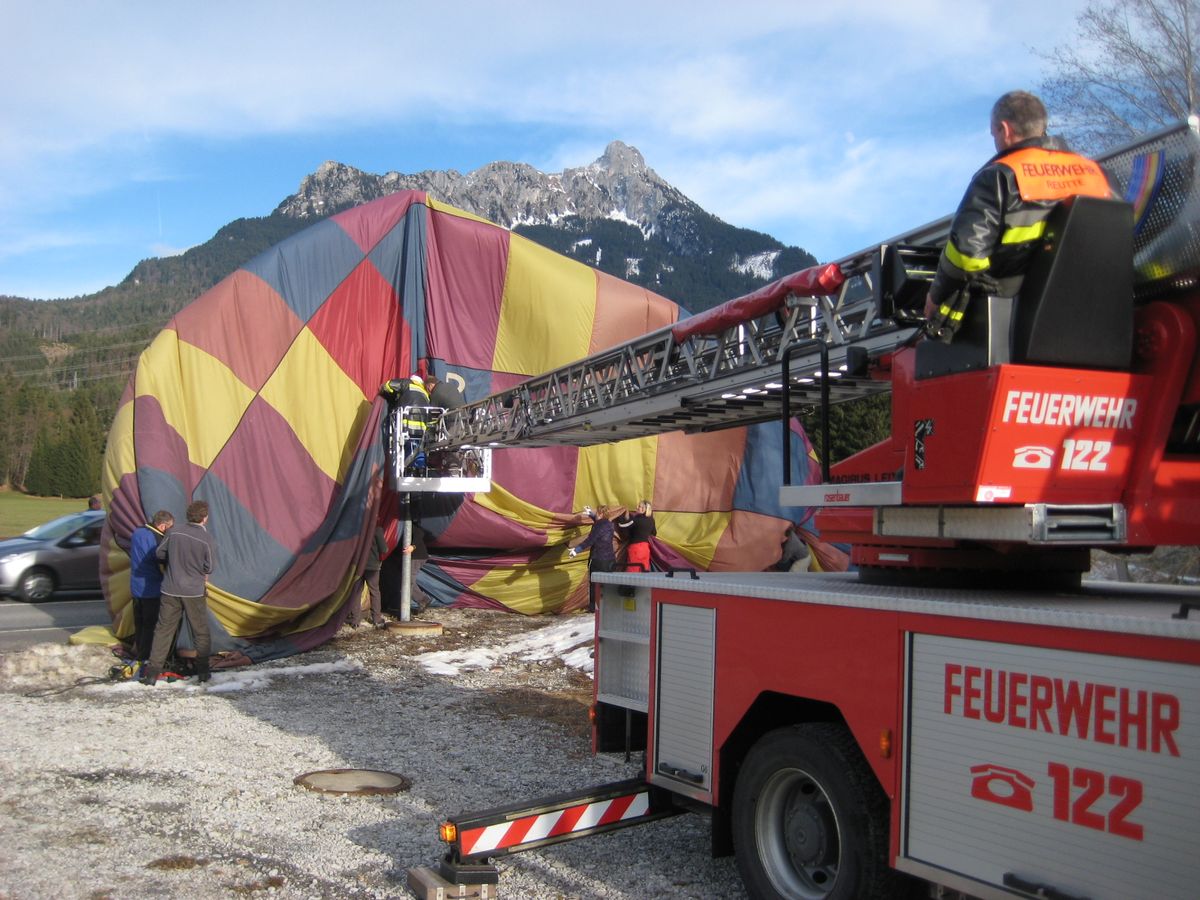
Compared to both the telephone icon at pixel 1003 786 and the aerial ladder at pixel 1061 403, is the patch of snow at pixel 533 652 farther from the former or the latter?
the telephone icon at pixel 1003 786

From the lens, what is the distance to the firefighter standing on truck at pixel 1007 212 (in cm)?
391

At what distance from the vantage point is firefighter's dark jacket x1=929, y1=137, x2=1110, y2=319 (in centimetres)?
390

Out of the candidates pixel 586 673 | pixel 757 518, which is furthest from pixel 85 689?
pixel 757 518

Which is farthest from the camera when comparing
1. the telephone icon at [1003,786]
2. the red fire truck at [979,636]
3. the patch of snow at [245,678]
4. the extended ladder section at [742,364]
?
the patch of snow at [245,678]

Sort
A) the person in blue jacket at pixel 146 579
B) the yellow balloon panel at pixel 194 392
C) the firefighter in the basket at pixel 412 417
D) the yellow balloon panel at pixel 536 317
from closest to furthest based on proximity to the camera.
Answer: the person in blue jacket at pixel 146 579
the yellow balloon panel at pixel 194 392
the firefighter in the basket at pixel 412 417
the yellow balloon panel at pixel 536 317

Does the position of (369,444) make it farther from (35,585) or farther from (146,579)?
(35,585)

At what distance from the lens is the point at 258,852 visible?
235 inches

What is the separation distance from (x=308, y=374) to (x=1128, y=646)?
12974mm

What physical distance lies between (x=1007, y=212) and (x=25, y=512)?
192 ft

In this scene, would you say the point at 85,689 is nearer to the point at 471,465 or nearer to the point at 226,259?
the point at 471,465

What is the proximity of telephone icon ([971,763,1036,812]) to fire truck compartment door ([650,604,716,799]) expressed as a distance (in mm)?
1603

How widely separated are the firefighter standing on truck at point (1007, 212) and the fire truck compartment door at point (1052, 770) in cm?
133

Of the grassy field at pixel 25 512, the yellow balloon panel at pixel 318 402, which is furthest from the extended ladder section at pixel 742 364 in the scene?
the grassy field at pixel 25 512

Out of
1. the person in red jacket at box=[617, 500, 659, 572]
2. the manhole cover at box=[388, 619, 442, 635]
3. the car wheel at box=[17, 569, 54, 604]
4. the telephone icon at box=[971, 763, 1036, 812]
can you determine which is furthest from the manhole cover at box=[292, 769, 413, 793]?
the car wheel at box=[17, 569, 54, 604]
